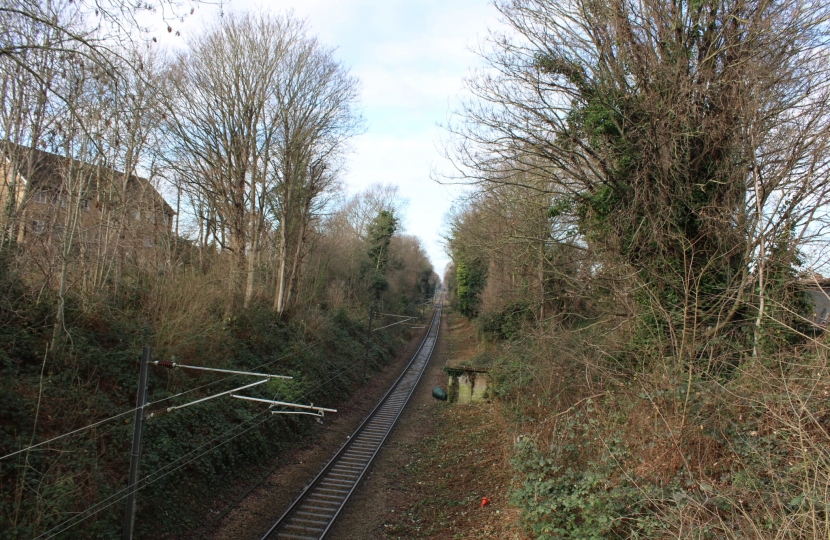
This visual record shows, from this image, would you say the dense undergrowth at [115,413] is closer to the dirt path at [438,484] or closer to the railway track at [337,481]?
the railway track at [337,481]

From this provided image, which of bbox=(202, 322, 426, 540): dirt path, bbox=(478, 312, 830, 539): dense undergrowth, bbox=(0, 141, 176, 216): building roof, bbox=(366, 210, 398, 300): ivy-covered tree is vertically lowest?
bbox=(202, 322, 426, 540): dirt path

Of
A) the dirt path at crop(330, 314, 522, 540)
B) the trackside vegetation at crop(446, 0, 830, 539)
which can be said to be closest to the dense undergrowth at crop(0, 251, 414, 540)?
the dirt path at crop(330, 314, 522, 540)

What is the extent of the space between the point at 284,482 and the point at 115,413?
430cm

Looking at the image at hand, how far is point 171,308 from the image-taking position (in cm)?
1315

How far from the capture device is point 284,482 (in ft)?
40.1

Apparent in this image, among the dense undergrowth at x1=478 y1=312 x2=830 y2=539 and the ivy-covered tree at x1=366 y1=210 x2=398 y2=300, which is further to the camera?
the ivy-covered tree at x1=366 y1=210 x2=398 y2=300

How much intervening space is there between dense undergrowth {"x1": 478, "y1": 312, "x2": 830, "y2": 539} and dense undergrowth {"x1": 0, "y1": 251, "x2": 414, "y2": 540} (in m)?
6.49

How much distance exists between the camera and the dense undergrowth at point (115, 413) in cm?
752

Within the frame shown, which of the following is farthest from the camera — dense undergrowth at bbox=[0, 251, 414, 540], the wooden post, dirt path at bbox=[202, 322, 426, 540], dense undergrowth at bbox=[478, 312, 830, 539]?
dirt path at bbox=[202, 322, 426, 540]

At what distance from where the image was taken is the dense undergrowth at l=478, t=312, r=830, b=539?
5.33 m

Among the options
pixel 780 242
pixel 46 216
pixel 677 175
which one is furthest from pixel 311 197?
pixel 780 242

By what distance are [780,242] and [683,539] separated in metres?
5.78

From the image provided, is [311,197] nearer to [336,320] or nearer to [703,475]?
[336,320]

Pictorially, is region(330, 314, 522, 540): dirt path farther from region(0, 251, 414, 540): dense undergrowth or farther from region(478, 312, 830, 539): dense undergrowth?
region(0, 251, 414, 540): dense undergrowth
